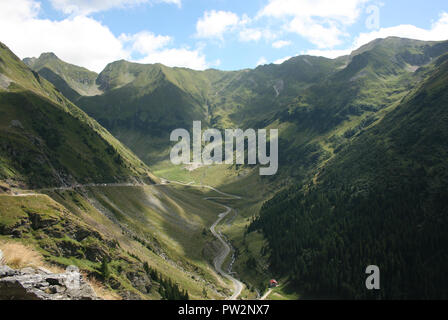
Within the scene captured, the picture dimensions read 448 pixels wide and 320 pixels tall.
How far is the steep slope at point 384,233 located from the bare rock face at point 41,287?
119801mm

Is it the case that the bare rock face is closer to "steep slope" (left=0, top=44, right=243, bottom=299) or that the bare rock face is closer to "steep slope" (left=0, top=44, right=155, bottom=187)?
"steep slope" (left=0, top=44, right=243, bottom=299)

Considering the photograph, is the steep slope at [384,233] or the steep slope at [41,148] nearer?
the steep slope at [384,233]

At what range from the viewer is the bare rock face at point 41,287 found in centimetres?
2945

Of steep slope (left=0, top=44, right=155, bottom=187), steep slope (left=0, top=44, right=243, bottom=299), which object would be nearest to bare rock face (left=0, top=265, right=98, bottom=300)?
steep slope (left=0, top=44, right=243, bottom=299)

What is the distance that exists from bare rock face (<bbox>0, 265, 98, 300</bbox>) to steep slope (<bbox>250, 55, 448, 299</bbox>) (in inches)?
4717

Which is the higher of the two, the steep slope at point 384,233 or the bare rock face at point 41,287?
the bare rock face at point 41,287

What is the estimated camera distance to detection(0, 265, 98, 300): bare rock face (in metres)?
29.4

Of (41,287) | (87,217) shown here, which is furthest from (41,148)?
(41,287)

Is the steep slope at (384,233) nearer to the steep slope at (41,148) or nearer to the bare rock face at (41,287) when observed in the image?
the steep slope at (41,148)

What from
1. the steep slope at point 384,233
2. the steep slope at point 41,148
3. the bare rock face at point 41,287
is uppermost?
the steep slope at point 41,148

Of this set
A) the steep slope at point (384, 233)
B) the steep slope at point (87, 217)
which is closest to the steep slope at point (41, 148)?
the steep slope at point (87, 217)
